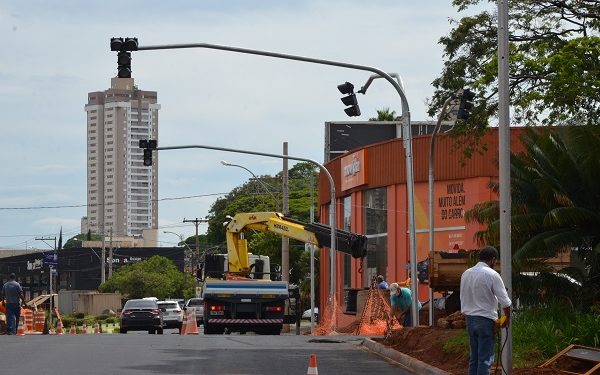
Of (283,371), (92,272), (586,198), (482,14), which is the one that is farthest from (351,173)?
(92,272)

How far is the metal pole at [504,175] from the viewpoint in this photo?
Result: 49.8ft

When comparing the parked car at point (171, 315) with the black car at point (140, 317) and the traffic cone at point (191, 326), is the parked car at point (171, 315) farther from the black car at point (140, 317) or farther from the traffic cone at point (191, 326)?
the traffic cone at point (191, 326)

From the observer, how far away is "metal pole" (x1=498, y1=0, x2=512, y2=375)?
15.2 m

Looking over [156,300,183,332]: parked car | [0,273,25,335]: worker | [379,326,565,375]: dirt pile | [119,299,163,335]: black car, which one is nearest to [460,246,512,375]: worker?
[379,326,565,375]: dirt pile

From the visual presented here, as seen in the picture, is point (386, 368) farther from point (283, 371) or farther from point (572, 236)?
point (572, 236)

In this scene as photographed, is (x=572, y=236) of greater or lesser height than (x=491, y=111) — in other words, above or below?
below

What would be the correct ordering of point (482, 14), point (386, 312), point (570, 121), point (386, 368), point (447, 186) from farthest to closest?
point (447, 186), point (386, 312), point (482, 14), point (570, 121), point (386, 368)

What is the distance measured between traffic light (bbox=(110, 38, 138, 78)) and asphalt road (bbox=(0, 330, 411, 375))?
17.2ft

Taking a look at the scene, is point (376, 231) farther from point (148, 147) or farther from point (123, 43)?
point (123, 43)

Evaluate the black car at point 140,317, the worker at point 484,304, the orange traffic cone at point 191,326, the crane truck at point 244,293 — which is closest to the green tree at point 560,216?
the worker at point 484,304

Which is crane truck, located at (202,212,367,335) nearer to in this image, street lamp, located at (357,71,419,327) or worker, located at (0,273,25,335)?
worker, located at (0,273,25,335)

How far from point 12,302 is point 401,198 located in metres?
19.0

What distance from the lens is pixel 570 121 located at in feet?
82.2

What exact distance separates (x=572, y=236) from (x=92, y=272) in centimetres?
11152
